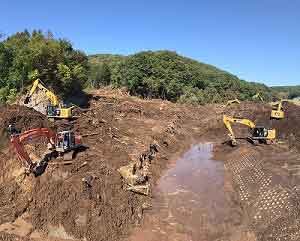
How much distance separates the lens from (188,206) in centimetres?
1992

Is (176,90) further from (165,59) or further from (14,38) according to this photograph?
(14,38)

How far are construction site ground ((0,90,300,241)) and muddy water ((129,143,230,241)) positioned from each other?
50mm

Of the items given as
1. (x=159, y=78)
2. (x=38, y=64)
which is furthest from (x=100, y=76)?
(x=38, y=64)

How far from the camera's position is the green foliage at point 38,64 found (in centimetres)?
3700

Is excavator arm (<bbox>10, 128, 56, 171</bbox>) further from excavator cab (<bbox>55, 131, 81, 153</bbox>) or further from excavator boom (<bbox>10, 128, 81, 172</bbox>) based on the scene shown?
excavator cab (<bbox>55, 131, 81, 153</bbox>)

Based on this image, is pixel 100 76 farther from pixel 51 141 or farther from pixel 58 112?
pixel 51 141

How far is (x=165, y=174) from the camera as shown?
25.4 meters

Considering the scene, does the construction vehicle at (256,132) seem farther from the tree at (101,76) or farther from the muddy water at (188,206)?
the tree at (101,76)

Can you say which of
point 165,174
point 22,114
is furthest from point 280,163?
point 22,114

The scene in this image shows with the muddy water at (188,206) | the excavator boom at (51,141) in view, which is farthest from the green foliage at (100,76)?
the excavator boom at (51,141)

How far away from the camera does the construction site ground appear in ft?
52.6

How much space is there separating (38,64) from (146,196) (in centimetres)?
2359

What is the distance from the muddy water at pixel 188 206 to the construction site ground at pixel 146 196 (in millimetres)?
50

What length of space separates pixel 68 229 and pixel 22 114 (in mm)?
11220
